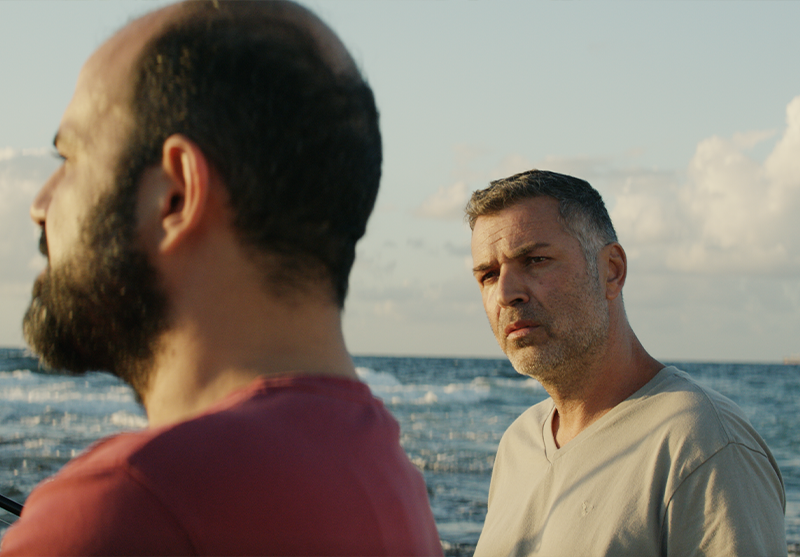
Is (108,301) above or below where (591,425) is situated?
above

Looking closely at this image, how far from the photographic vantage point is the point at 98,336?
2.99 feet

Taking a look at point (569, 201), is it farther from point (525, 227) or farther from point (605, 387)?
point (605, 387)

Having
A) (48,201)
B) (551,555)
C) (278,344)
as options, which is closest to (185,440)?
(278,344)

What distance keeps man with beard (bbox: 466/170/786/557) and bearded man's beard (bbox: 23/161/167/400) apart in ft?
5.50

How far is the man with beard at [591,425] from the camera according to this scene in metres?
2.05

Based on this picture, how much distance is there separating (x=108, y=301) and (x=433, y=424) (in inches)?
656

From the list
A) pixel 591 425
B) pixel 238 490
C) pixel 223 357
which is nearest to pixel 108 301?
pixel 223 357

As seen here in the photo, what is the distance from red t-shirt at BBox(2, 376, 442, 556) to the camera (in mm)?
690

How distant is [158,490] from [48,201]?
0.45 metres

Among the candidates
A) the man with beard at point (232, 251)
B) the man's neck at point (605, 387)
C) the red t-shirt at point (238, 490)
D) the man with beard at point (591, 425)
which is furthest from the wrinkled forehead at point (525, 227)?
the red t-shirt at point (238, 490)

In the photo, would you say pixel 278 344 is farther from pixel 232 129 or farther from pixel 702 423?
pixel 702 423

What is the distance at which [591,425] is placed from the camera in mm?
2486

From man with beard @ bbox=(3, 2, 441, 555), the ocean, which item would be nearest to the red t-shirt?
man with beard @ bbox=(3, 2, 441, 555)

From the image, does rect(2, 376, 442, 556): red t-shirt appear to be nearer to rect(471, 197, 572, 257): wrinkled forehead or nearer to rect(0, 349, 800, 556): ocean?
rect(0, 349, 800, 556): ocean
